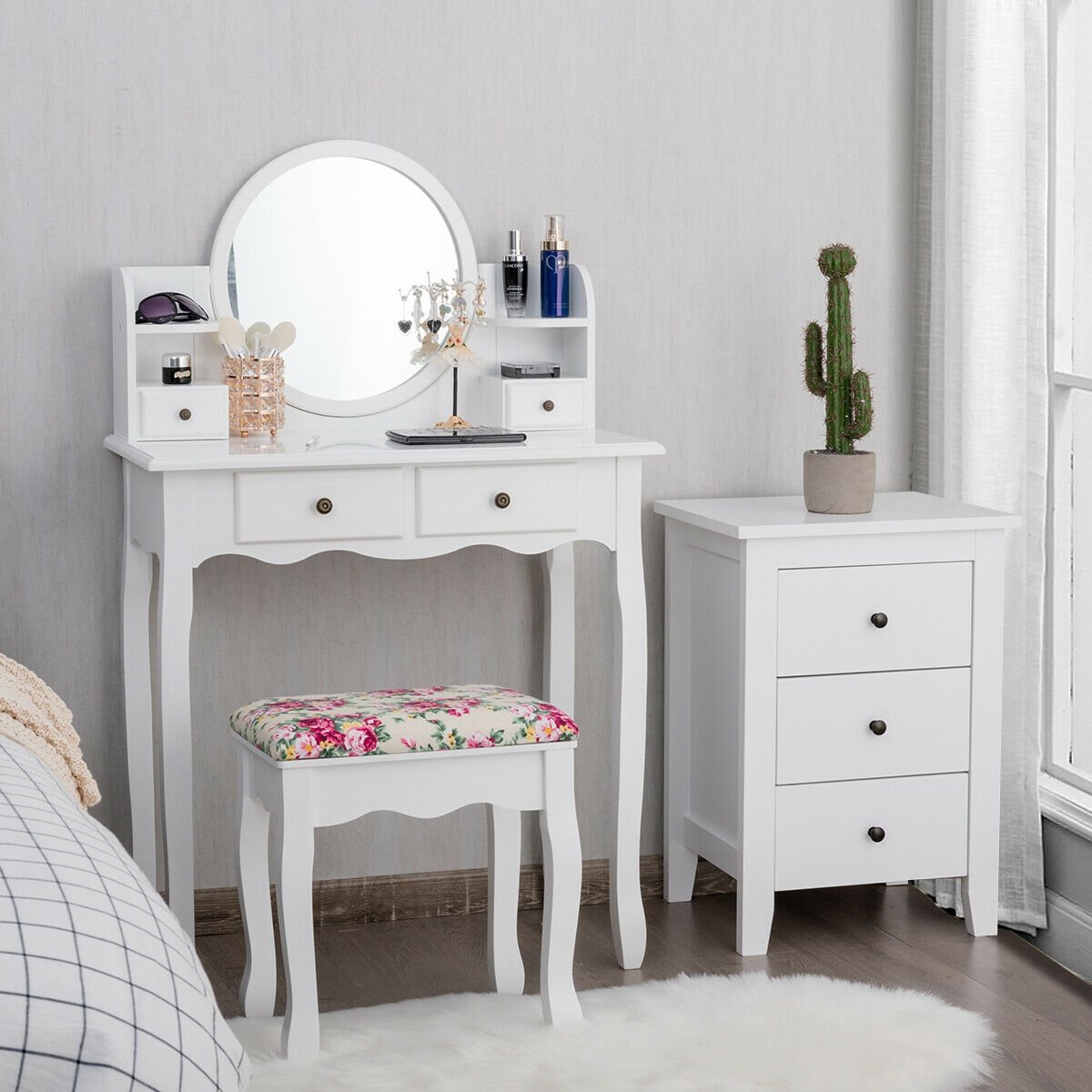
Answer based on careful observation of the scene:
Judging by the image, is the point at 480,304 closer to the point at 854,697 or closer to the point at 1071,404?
the point at 854,697

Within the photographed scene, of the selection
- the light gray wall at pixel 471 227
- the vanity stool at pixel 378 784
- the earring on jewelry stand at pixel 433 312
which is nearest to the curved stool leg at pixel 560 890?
the vanity stool at pixel 378 784

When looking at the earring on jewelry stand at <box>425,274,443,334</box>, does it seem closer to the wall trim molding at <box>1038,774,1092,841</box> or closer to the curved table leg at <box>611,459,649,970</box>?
the curved table leg at <box>611,459,649,970</box>

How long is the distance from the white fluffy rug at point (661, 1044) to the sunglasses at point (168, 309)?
1121 millimetres

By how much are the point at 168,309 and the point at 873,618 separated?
50.3 inches

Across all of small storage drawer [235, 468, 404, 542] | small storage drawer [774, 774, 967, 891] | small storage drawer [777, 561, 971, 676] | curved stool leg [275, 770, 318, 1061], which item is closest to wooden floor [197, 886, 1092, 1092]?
small storage drawer [774, 774, 967, 891]

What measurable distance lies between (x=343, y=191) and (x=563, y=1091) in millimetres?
1528

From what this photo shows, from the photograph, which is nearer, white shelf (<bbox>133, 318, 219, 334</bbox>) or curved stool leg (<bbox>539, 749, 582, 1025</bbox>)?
curved stool leg (<bbox>539, 749, 582, 1025</bbox>)

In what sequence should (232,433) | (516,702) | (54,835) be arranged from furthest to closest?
(232,433)
(516,702)
(54,835)

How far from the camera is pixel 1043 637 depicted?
283cm

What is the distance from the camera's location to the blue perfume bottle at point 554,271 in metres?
2.69

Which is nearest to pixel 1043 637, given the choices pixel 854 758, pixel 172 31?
pixel 854 758

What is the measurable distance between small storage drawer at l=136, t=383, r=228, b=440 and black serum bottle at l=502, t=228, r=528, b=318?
1.79ft

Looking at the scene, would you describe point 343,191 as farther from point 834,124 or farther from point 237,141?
point 834,124

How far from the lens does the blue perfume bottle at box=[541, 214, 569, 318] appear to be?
2.69m
